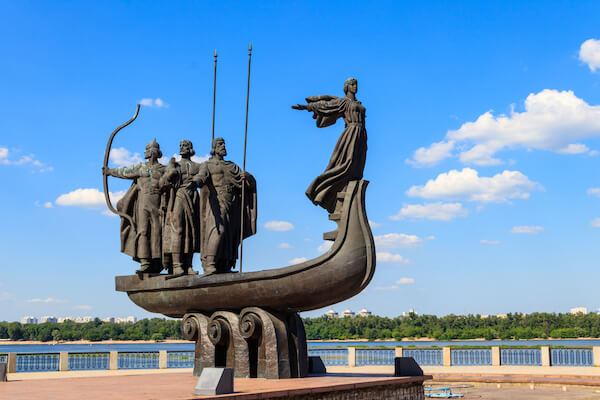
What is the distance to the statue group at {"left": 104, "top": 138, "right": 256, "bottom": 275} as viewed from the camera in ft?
40.3

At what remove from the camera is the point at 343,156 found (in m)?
11.2

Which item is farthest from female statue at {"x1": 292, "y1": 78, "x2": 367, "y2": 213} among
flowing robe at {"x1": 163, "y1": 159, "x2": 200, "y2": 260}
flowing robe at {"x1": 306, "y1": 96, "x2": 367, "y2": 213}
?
flowing robe at {"x1": 163, "y1": 159, "x2": 200, "y2": 260}

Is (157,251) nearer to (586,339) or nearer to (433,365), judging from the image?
(433,365)

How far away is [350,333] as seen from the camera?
5044cm

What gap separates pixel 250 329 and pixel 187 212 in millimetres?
2672

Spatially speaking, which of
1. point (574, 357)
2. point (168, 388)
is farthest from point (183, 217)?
point (574, 357)

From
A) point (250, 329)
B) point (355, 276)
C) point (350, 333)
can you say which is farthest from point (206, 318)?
point (350, 333)

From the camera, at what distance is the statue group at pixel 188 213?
12.3m

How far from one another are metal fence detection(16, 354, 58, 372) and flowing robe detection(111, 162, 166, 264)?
8.76 metres

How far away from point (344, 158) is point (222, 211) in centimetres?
264

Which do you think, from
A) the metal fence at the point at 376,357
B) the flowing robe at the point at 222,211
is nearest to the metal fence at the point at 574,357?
the metal fence at the point at 376,357

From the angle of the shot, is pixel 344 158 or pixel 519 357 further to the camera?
pixel 519 357

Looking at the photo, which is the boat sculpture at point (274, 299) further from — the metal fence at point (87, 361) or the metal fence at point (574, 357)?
the metal fence at point (574, 357)

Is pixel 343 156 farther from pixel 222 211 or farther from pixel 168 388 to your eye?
pixel 168 388
